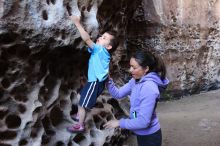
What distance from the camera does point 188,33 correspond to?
6734 millimetres

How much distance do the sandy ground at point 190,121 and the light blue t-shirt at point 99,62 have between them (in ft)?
4.28

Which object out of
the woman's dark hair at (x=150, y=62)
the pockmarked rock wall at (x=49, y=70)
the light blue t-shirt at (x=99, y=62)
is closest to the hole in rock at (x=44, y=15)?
the pockmarked rock wall at (x=49, y=70)

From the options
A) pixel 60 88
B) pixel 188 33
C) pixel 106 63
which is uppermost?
pixel 106 63

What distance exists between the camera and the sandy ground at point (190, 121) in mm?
4398

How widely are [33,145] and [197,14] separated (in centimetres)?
448

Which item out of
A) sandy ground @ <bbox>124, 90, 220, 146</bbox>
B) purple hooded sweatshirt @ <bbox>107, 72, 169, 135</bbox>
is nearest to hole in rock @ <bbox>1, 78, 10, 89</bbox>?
purple hooded sweatshirt @ <bbox>107, 72, 169, 135</bbox>

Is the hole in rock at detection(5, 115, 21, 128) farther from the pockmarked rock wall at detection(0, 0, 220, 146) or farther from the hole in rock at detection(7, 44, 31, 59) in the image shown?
the hole in rock at detection(7, 44, 31, 59)

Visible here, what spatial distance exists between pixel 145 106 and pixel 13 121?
3.77ft

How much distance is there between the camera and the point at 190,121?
502 centimetres

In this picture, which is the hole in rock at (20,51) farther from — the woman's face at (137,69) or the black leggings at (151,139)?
the black leggings at (151,139)

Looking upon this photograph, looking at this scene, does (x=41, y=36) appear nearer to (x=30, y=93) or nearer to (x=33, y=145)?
(x=30, y=93)

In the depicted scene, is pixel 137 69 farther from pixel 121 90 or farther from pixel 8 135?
pixel 8 135

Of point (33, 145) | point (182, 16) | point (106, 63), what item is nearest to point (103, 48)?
point (106, 63)

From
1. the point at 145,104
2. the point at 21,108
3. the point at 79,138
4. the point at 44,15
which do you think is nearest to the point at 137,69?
the point at 145,104
